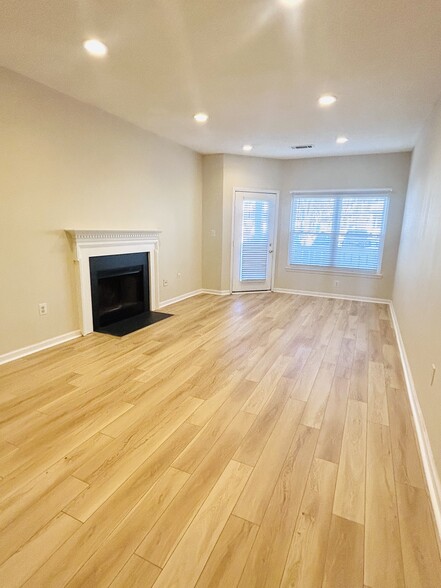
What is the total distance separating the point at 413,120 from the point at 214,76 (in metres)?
2.48

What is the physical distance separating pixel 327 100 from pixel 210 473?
3459 millimetres

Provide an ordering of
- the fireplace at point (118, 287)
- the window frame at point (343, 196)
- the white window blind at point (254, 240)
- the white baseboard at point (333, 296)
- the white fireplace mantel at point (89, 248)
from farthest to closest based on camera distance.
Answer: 1. the white window blind at point (254, 240)
2. the white baseboard at point (333, 296)
3. the window frame at point (343, 196)
4. the fireplace at point (118, 287)
5. the white fireplace mantel at point (89, 248)

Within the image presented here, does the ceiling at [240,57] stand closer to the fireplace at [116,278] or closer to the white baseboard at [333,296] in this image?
the fireplace at [116,278]

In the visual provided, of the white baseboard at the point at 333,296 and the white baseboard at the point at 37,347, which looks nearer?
the white baseboard at the point at 37,347

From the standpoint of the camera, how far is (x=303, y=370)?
290 cm

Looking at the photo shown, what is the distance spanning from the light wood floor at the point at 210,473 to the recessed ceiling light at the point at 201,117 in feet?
9.01

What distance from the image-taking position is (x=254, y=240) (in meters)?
6.11

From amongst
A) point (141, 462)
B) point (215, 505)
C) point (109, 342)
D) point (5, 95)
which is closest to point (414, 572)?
point (215, 505)

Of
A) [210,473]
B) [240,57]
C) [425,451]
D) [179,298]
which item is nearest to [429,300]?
[425,451]

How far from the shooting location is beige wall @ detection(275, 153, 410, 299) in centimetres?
520

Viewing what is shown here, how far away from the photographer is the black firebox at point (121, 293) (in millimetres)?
3770

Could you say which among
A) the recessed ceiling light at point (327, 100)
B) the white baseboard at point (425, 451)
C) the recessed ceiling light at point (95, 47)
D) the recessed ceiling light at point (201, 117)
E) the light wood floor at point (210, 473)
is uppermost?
the recessed ceiling light at point (327, 100)

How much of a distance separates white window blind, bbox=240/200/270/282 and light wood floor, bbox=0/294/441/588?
3.25 meters

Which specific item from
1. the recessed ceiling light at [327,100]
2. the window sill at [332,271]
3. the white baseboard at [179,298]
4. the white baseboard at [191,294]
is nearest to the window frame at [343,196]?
the window sill at [332,271]
